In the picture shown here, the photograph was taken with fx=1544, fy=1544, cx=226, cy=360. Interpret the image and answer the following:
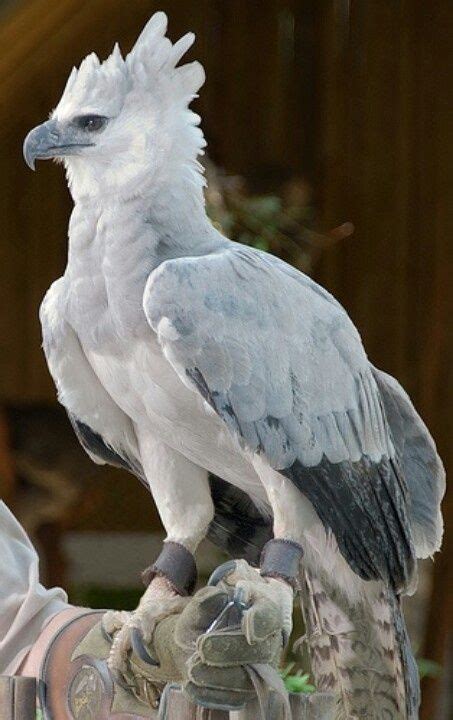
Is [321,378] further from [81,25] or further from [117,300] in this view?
[81,25]

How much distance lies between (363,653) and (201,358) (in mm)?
449

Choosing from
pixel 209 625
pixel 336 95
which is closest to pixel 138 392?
pixel 209 625

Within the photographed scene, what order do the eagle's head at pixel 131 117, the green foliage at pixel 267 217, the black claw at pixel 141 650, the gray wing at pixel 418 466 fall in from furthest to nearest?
the green foliage at pixel 267 217 < the gray wing at pixel 418 466 < the eagle's head at pixel 131 117 < the black claw at pixel 141 650

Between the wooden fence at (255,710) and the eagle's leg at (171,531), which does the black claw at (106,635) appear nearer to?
the eagle's leg at (171,531)

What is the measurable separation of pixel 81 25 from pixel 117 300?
2.16m

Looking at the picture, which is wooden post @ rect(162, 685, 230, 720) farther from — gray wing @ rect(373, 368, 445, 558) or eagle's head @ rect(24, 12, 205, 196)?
eagle's head @ rect(24, 12, 205, 196)

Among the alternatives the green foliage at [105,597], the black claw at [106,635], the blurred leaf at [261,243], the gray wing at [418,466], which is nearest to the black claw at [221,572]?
the black claw at [106,635]

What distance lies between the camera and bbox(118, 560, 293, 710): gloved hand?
1.63m

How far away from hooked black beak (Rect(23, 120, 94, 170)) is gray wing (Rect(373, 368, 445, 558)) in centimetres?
51

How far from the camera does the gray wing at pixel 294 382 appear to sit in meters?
1.84

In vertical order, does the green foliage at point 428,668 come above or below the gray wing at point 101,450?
below

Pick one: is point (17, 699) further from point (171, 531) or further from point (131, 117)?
point (131, 117)

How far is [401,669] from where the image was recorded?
1.94 meters

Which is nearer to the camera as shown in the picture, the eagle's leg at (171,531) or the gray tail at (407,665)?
the eagle's leg at (171,531)
